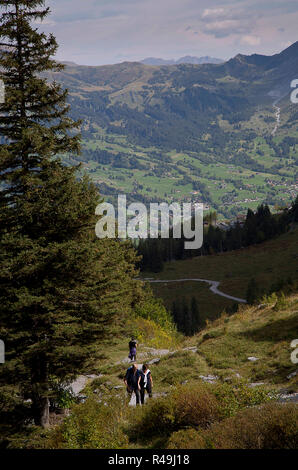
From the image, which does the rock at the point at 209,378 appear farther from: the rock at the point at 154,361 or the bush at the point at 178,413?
the bush at the point at 178,413

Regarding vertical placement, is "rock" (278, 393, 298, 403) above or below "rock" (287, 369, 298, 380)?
above

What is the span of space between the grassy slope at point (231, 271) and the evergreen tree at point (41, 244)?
232ft

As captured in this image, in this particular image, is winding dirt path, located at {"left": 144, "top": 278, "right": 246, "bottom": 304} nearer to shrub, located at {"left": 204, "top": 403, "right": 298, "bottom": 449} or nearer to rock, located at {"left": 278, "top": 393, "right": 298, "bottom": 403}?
rock, located at {"left": 278, "top": 393, "right": 298, "bottom": 403}

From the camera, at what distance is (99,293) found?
16250 millimetres

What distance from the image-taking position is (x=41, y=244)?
50.4 ft

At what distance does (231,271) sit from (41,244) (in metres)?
108

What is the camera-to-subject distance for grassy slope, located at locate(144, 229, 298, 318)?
9281cm

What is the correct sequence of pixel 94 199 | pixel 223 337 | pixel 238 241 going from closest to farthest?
1. pixel 94 199
2. pixel 223 337
3. pixel 238 241

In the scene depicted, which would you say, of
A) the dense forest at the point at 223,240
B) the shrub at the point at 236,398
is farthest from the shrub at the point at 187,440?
the dense forest at the point at 223,240

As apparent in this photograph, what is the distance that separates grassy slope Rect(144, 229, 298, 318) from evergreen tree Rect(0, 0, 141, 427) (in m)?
70.6

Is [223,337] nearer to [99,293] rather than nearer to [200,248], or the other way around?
[99,293]

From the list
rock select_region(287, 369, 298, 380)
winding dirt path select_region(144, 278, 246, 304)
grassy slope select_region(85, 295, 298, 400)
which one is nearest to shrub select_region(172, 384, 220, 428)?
grassy slope select_region(85, 295, 298, 400)

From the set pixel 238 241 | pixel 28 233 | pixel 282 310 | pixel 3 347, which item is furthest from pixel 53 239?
pixel 238 241
